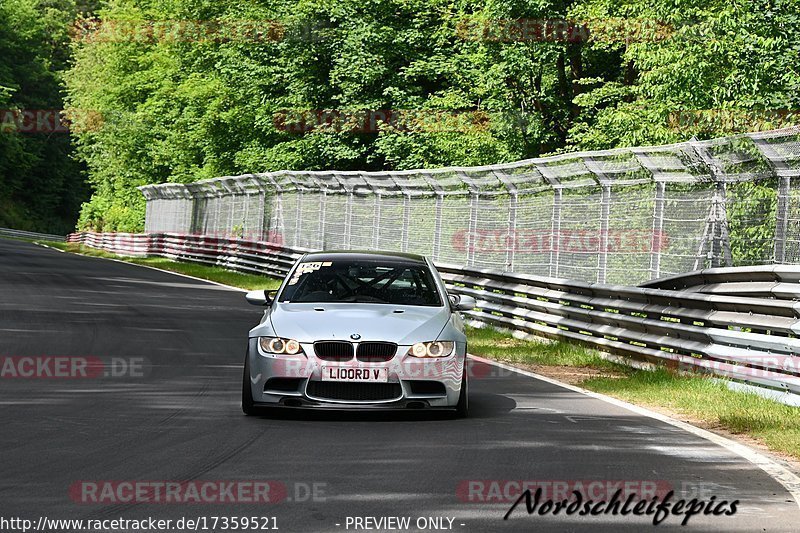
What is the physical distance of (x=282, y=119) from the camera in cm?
4900

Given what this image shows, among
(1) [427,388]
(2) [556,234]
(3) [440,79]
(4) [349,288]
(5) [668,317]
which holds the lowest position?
(1) [427,388]

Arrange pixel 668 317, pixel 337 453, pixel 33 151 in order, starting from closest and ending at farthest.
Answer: pixel 337 453
pixel 668 317
pixel 33 151

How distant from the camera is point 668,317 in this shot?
15617mm

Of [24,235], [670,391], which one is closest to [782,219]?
[670,391]

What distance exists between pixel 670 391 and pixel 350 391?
401cm

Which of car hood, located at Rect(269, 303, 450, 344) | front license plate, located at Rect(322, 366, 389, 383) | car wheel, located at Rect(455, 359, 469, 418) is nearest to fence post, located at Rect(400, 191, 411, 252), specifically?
car hood, located at Rect(269, 303, 450, 344)

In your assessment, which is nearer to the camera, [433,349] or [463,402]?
[433,349]

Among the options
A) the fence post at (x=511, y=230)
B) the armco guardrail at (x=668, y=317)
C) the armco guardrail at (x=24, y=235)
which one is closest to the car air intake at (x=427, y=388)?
the armco guardrail at (x=668, y=317)

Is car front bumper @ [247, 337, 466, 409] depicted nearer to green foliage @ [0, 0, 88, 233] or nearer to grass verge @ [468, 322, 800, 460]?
grass verge @ [468, 322, 800, 460]

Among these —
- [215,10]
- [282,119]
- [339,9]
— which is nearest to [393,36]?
[339,9]

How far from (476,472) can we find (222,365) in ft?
22.7

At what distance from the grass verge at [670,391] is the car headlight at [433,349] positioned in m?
2.24

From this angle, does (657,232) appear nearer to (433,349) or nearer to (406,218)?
(433,349)

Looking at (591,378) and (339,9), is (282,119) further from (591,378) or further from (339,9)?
(591,378)
